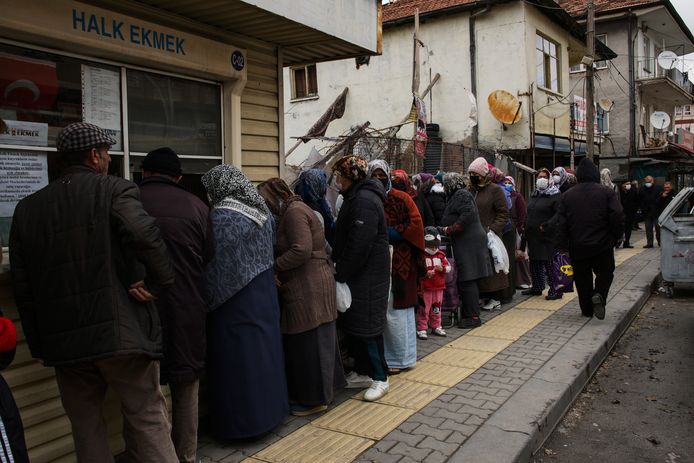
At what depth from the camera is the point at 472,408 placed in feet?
14.3

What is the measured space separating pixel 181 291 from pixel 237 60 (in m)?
2.59

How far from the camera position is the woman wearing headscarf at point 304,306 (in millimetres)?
4180

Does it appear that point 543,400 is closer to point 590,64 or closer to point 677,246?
point 677,246

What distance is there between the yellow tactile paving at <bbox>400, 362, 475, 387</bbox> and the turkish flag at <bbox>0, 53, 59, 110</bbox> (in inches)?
141

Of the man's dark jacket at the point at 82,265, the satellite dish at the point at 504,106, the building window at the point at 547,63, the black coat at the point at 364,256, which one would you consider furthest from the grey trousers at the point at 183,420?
the building window at the point at 547,63

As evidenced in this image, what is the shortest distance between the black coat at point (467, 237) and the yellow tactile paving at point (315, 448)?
10.8ft

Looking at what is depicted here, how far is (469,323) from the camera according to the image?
22.7 ft

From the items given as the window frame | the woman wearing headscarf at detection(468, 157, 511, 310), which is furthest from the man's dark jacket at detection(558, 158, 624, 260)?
the window frame

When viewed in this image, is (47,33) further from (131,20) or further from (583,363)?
(583,363)

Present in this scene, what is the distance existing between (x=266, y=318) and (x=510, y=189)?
5.63 metres

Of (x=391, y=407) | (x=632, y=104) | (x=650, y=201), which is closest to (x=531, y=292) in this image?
(x=391, y=407)

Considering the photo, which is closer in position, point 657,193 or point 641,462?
point 641,462

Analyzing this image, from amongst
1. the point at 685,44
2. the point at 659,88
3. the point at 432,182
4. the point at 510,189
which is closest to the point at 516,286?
the point at 510,189

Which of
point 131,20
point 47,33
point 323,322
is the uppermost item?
point 131,20
